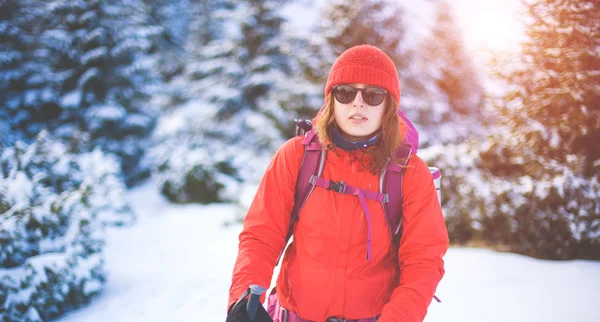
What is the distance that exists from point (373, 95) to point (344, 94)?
13cm

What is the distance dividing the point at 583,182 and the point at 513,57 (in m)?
2.00

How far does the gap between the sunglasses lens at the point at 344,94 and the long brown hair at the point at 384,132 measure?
0.08 metres

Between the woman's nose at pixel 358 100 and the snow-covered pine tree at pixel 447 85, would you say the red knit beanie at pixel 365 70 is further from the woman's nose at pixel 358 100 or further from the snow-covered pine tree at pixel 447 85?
the snow-covered pine tree at pixel 447 85

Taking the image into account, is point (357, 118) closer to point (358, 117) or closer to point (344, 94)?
point (358, 117)

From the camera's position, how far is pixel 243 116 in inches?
571

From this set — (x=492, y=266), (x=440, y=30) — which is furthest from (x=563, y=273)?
(x=440, y=30)

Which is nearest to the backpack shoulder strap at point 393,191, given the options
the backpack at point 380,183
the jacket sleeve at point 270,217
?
the backpack at point 380,183

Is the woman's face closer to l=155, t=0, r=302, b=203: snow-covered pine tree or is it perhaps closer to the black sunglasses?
the black sunglasses

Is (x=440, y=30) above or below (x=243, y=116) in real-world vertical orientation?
above

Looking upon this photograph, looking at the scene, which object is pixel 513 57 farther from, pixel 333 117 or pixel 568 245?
pixel 333 117

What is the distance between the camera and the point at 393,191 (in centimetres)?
155

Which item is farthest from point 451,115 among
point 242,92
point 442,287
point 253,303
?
point 253,303

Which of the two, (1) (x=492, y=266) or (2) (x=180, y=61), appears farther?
(2) (x=180, y=61)

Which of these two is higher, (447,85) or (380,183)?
(447,85)
